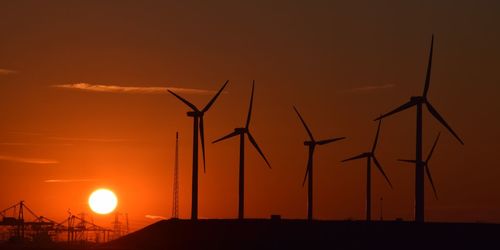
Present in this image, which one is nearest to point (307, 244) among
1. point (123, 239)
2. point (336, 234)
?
point (336, 234)

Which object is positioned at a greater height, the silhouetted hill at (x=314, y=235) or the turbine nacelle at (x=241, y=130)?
the turbine nacelle at (x=241, y=130)

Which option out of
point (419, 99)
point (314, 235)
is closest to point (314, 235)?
point (314, 235)

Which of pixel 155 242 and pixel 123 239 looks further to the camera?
pixel 123 239

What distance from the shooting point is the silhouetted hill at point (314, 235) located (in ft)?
420

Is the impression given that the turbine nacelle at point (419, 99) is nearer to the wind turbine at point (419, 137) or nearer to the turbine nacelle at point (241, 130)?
the wind turbine at point (419, 137)

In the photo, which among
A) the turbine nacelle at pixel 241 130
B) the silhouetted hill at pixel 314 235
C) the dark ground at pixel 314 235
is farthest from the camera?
the turbine nacelle at pixel 241 130

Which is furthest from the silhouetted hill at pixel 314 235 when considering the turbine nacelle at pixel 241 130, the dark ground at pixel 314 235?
the turbine nacelle at pixel 241 130

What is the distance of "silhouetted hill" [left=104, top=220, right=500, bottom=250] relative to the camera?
128025 mm

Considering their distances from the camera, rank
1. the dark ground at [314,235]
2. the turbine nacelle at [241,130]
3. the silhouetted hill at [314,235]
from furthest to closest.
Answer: the turbine nacelle at [241,130]
the dark ground at [314,235]
the silhouetted hill at [314,235]

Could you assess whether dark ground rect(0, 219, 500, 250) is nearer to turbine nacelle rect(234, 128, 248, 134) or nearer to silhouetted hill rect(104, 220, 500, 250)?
silhouetted hill rect(104, 220, 500, 250)

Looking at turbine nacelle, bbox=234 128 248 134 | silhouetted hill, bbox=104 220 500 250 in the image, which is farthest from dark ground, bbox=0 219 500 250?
turbine nacelle, bbox=234 128 248 134

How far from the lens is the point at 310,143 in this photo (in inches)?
6526

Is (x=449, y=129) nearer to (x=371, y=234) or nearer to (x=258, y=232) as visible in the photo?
(x=371, y=234)

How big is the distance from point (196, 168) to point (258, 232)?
A: 13.1m
